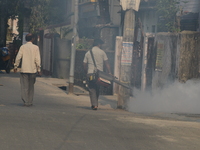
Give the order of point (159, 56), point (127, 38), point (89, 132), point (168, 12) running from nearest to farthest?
point (89, 132) < point (127, 38) < point (159, 56) < point (168, 12)

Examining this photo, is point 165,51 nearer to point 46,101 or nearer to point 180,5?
point 46,101

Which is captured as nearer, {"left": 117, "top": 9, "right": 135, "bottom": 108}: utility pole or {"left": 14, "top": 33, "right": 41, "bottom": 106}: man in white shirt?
{"left": 14, "top": 33, "right": 41, "bottom": 106}: man in white shirt

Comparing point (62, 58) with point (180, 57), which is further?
point (62, 58)

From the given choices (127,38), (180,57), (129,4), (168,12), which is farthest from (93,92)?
(168,12)

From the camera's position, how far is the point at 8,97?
12695 mm

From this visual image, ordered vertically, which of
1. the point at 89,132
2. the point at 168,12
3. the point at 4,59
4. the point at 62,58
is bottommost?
the point at 89,132

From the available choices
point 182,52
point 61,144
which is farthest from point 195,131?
point 182,52

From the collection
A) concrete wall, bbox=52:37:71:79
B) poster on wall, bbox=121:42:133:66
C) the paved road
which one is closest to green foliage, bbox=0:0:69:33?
concrete wall, bbox=52:37:71:79

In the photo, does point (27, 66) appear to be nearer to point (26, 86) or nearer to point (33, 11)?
point (26, 86)

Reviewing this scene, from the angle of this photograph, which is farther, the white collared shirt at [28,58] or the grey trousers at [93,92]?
the grey trousers at [93,92]

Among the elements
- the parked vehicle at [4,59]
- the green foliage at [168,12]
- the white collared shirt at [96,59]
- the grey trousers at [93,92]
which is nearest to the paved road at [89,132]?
the grey trousers at [93,92]

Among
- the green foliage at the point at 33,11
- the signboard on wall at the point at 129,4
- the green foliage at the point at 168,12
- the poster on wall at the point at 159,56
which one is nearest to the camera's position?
the signboard on wall at the point at 129,4

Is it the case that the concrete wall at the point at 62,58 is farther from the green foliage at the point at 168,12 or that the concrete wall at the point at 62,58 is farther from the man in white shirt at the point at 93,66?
the man in white shirt at the point at 93,66

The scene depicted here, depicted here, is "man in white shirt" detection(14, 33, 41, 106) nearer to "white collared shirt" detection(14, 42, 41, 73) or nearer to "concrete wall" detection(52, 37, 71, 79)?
"white collared shirt" detection(14, 42, 41, 73)
